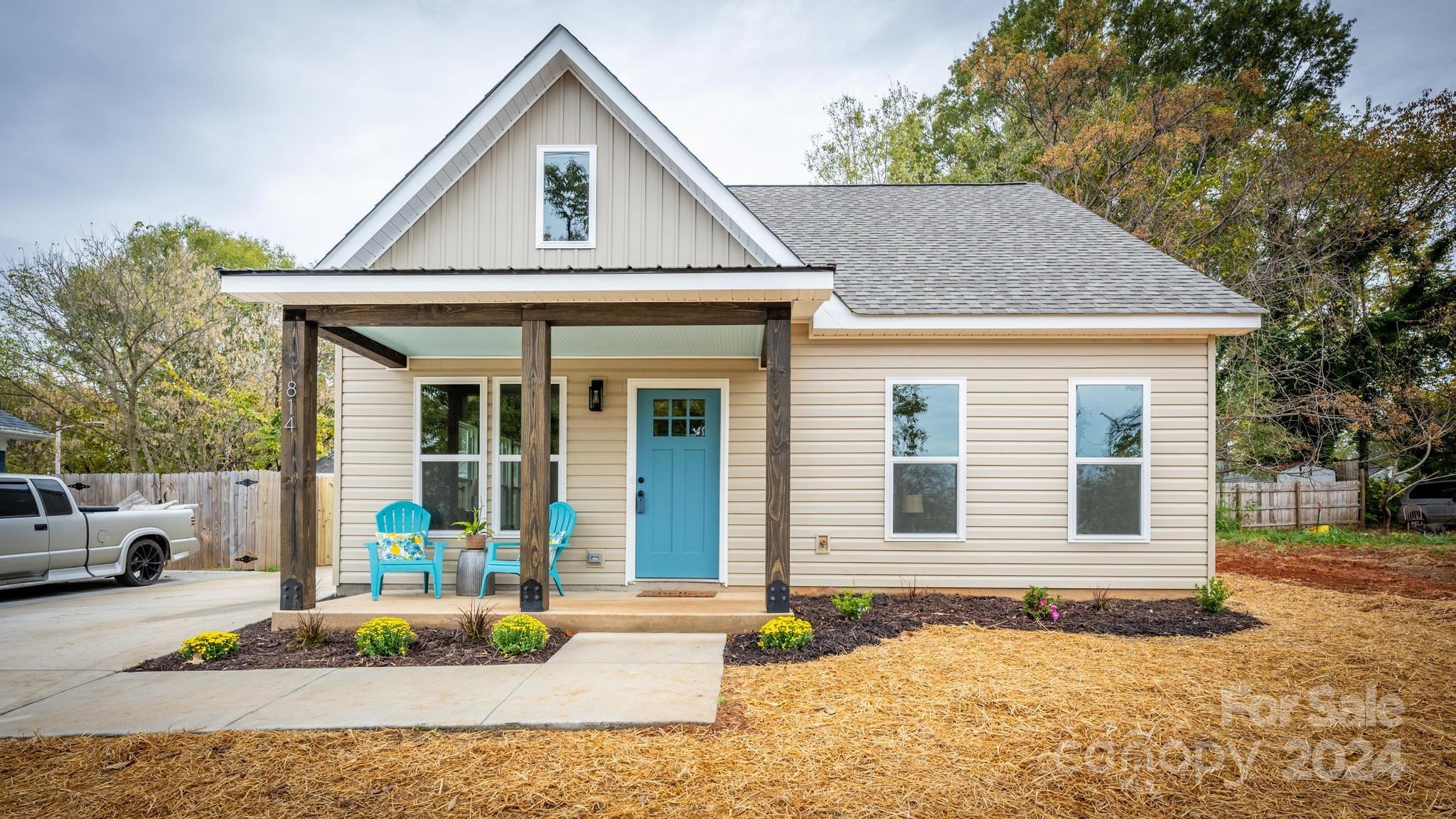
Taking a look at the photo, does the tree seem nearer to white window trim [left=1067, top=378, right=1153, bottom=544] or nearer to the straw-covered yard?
the straw-covered yard

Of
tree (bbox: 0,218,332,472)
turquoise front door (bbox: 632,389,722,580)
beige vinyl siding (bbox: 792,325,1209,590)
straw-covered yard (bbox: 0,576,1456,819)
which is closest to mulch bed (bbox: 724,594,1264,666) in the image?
beige vinyl siding (bbox: 792,325,1209,590)

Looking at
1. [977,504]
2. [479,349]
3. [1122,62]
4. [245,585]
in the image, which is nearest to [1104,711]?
[977,504]

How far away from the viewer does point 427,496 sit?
7566mm

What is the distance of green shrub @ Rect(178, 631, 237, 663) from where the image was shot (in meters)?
5.10

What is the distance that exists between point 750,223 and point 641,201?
1082 mm

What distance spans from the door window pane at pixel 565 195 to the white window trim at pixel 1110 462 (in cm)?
493

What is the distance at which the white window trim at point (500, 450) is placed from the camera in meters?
7.54

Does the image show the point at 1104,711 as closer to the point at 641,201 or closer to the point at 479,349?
the point at 641,201

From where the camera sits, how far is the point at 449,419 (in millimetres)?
7645

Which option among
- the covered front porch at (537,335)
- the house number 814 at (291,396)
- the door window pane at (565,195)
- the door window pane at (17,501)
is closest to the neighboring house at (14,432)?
the door window pane at (17,501)

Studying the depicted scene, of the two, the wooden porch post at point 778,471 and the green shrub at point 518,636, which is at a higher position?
the wooden porch post at point 778,471

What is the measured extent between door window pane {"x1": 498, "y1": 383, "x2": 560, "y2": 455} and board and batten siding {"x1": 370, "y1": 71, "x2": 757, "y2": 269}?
1456mm

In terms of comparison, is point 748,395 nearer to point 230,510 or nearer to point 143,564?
point 143,564

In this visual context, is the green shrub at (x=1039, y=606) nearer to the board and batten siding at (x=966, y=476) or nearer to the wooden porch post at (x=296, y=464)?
the board and batten siding at (x=966, y=476)
